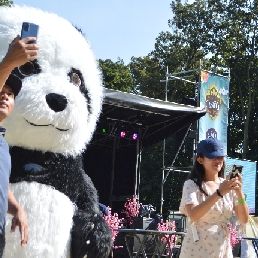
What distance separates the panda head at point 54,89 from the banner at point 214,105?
805 centimetres

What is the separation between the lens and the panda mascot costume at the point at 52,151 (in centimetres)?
304

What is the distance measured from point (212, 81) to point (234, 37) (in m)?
12.2

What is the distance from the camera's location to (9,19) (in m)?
3.37

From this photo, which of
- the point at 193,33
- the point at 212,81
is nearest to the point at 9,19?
the point at 212,81

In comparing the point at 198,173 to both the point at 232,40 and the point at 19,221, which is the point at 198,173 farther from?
the point at 232,40

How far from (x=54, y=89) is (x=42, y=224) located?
2.60ft

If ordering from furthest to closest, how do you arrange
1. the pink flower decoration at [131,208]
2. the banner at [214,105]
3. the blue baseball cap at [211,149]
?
the banner at [214,105] < the pink flower decoration at [131,208] < the blue baseball cap at [211,149]

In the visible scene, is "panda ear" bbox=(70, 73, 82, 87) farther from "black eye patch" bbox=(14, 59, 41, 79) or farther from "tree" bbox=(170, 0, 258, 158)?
"tree" bbox=(170, 0, 258, 158)

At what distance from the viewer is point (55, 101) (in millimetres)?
3090

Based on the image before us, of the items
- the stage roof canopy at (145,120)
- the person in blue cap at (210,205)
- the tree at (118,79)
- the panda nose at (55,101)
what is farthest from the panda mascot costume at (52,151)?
the tree at (118,79)

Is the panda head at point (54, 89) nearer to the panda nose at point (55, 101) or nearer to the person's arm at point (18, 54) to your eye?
the panda nose at point (55, 101)

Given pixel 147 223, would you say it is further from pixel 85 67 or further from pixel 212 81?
pixel 85 67

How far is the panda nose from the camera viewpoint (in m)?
3.09

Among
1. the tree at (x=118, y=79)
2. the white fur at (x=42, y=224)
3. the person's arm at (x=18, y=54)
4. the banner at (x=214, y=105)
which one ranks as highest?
the tree at (x=118, y=79)
